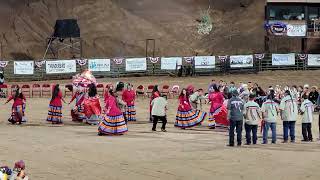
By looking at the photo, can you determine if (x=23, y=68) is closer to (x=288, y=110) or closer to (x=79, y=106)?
(x=79, y=106)

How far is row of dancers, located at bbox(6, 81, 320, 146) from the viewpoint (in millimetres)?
18578

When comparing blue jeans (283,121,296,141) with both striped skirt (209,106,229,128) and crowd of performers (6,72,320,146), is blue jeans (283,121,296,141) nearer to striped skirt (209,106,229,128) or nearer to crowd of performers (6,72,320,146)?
crowd of performers (6,72,320,146)

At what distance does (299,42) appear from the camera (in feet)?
205

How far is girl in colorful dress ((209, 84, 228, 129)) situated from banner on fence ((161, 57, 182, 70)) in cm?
2418

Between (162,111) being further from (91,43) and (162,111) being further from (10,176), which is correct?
(91,43)

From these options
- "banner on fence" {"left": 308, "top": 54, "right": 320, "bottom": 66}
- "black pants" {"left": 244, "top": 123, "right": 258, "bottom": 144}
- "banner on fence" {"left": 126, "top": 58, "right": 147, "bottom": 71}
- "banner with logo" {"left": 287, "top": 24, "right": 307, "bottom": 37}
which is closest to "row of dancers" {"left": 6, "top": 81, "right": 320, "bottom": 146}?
"black pants" {"left": 244, "top": 123, "right": 258, "bottom": 144}

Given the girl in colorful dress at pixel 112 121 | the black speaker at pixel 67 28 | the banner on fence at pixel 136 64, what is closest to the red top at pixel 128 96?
the girl in colorful dress at pixel 112 121

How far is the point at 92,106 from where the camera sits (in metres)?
23.9

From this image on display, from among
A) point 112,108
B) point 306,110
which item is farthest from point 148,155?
point 306,110

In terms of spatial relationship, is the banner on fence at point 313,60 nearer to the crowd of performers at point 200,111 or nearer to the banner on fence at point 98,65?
the banner on fence at point 98,65

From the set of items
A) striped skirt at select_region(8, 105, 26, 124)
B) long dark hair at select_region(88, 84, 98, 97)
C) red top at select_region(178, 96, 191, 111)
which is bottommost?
striped skirt at select_region(8, 105, 26, 124)

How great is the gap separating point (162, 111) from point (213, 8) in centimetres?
5198

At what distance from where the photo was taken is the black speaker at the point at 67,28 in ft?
167

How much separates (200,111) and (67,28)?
29.2 m
